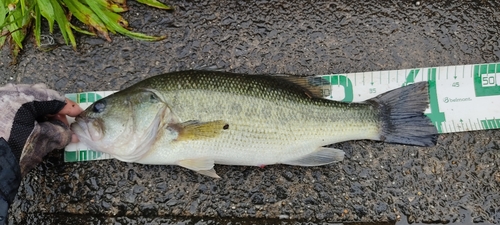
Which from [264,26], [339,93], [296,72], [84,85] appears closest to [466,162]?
[339,93]

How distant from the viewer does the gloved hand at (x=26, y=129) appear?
2.72m

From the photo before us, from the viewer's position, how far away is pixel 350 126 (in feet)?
9.68

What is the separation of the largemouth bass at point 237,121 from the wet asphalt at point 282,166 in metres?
0.24

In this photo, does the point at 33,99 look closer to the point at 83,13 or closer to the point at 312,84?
the point at 83,13

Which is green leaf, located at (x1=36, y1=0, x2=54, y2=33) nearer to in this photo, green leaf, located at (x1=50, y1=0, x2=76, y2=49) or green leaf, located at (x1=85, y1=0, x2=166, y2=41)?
green leaf, located at (x1=50, y1=0, x2=76, y2=49)

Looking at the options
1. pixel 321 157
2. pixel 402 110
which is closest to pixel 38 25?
pixel 321 157

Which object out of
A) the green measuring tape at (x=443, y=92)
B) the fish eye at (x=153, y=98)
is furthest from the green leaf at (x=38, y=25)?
the fish eye at (x=153, y=98)

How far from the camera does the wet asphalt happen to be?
312cm

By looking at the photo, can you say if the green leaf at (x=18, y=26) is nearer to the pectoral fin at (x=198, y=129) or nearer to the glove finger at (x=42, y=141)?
the glove finger at (x=42, y=141)

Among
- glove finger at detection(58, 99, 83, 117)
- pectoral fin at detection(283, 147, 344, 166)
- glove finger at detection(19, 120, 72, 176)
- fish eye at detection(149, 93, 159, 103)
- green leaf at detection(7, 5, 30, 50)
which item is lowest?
pectoral fin at detection(283, 147, 344, 166)

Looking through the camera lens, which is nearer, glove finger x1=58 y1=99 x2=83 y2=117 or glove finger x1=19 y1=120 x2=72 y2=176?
glove finger x1=19 y1=120 x2=72 y2=176

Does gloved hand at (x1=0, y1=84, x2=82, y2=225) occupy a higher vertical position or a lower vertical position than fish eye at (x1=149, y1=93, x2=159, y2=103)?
lower

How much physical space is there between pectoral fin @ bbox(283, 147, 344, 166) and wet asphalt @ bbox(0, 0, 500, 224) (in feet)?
0.60

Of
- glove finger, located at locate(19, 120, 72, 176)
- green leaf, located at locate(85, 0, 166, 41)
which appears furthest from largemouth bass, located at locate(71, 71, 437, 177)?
green leaf, located at locate(85, 0, 166, 41)
